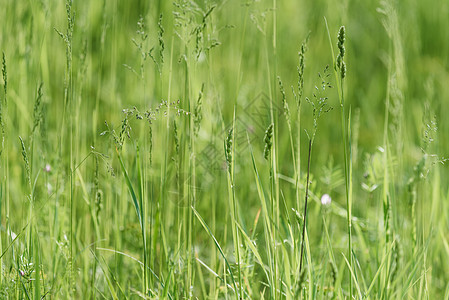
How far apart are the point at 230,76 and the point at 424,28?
56.0 inches

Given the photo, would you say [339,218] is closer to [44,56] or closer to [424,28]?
[44,56]

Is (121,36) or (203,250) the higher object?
(121,36)

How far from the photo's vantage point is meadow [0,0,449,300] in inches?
52.4

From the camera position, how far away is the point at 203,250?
6.82 feet

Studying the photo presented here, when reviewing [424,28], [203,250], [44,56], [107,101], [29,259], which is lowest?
[203,250]

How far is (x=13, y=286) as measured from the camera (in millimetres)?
1355

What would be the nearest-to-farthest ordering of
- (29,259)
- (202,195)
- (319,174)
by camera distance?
(29,259) → (202,195) → (319,174)

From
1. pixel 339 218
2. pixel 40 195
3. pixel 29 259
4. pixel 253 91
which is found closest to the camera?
pixel 29 259

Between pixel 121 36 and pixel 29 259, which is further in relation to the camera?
pixel 121 36

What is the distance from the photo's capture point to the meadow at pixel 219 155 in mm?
1332

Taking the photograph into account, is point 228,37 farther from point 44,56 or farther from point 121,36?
point 44,56

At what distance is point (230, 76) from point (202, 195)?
80cm

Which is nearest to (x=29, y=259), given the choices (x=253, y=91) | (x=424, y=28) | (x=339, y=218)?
(x=339, y=218)

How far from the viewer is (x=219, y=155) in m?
2.20
